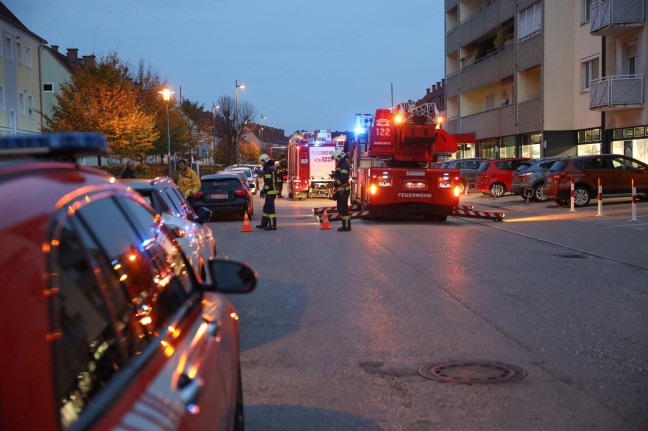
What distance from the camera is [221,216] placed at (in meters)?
23.7

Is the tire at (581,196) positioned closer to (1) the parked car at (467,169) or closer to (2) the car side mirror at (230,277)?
(1) the parked car at (467,169)

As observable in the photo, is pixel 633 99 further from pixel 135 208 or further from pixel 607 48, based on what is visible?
pixel 135 208

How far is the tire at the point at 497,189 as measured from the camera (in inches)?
1294

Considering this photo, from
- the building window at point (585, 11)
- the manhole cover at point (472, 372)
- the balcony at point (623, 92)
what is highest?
the building window at point (585, 11)

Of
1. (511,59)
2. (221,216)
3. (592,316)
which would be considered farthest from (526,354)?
(511,59)

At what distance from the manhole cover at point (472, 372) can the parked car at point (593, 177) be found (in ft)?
65.1

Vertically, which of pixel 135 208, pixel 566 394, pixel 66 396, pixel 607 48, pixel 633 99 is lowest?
pixel 566 394

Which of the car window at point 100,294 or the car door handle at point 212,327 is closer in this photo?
the car window at point 100,294

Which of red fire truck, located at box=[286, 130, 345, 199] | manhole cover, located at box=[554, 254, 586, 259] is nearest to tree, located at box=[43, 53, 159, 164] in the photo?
red fire truck, located at box=[286, 130, 345, 199]

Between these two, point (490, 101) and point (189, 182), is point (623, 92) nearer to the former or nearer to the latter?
point (189, 182)

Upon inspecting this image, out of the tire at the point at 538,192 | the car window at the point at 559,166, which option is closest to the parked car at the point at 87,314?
the car window at the point at 559,166

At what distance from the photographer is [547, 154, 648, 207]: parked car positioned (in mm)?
24875

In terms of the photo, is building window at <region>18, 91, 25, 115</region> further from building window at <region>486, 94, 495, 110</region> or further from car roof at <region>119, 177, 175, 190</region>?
car roof at <region>119, 177, 175, 190</region>

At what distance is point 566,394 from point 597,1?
2913cm
